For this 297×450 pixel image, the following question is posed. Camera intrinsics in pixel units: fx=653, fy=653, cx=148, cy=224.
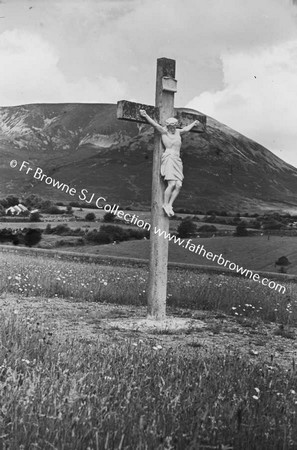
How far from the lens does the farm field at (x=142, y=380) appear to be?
372 centimetres

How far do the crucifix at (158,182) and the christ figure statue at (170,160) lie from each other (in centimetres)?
9

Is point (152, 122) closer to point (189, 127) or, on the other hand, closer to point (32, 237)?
point (189, 127)

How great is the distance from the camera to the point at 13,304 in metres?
10.8

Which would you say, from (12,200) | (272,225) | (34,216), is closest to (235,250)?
(272,225)

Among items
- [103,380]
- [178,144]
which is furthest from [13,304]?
[103,380]

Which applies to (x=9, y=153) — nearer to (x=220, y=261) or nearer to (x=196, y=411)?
(x=220, y=261)

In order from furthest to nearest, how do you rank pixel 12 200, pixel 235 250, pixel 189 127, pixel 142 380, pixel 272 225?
pixel 12 200 < pixel 272 225 < pixel 235 250 < pixel 189 127 < pixel 142 380

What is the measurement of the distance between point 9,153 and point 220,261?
25.2m

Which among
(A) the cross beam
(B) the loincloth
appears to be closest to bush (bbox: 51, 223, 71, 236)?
(A) the cross beam

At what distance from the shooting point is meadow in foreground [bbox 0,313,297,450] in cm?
361

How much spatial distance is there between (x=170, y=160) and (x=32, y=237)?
53.0 feet

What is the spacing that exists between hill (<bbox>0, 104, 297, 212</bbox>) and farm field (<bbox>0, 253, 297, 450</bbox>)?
70.5ft

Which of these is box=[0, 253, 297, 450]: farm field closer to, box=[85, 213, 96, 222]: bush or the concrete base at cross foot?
the concrete base at cross foot

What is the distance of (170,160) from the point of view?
33.3ft
